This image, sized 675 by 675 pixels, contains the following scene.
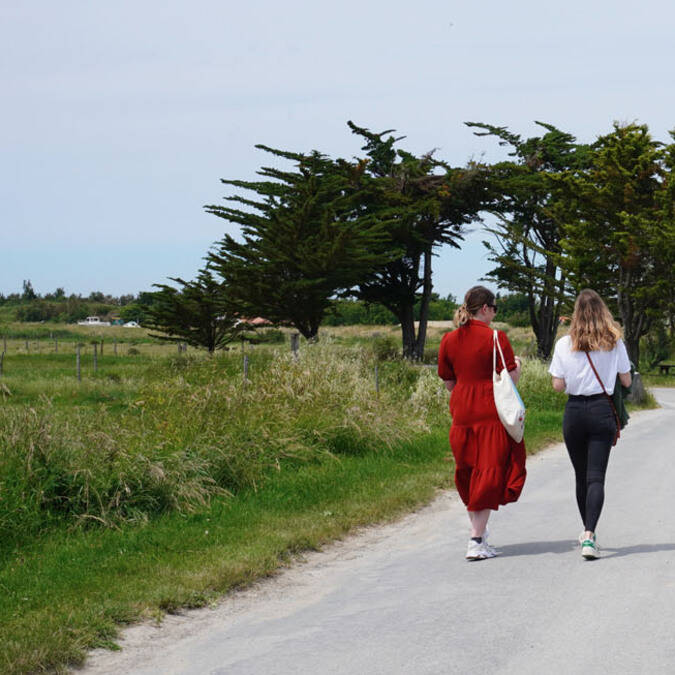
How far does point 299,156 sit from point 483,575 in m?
32.6

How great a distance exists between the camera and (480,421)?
22.8 feet

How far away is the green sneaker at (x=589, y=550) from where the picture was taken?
680cm

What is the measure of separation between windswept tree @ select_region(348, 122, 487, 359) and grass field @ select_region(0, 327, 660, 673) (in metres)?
30.7

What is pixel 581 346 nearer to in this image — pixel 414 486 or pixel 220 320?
pixel 414 486

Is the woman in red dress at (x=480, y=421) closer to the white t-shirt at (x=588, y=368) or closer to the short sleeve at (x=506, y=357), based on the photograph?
the short sleeve at (x=506, y=357)

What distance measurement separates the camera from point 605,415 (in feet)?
22.8

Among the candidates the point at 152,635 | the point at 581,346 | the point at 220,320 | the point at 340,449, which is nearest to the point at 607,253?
the point at 220,320

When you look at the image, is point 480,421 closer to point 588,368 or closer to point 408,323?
point 588,368

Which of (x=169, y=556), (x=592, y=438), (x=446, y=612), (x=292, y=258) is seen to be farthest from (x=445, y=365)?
(x=292, y=258)

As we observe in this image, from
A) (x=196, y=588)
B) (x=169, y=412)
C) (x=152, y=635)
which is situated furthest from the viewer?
(x=169, y=412)

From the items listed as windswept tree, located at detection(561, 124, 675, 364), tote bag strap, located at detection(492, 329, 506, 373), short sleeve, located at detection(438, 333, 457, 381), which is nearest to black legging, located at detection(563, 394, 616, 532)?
tote bag strap, located at detection(492, 329, 506, 373)

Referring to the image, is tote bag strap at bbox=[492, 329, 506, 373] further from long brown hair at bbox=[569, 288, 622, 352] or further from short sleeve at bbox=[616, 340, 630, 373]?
short sleeve at bbox=[616, 340, 630, 373]

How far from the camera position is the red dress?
6.88 meters

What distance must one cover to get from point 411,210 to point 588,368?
37.3m
